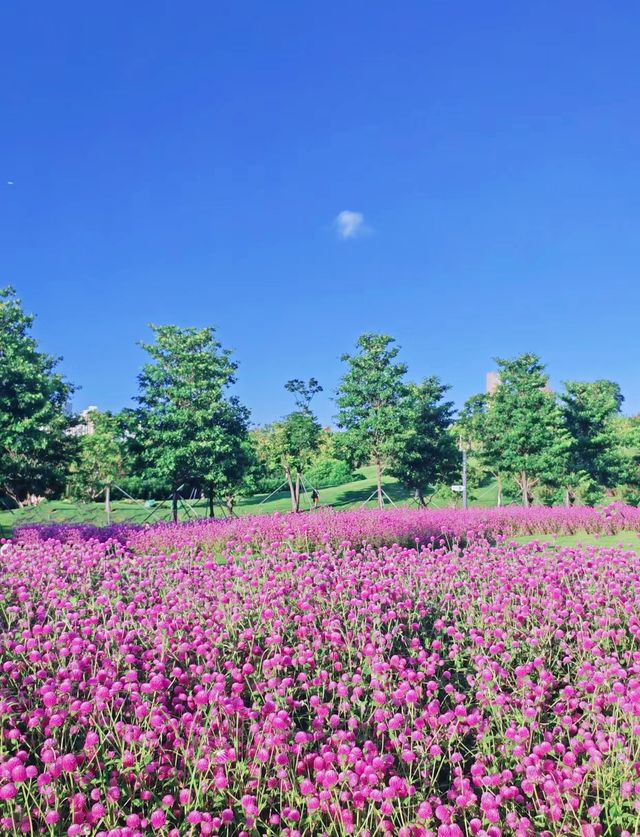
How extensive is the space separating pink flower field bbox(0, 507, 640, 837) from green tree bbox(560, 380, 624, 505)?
20.8 meters

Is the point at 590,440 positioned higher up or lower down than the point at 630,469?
higher up

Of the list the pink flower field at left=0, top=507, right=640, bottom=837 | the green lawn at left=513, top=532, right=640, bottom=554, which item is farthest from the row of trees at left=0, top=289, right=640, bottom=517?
the pink flower field at left=0, top=507, right=640, bottom=837

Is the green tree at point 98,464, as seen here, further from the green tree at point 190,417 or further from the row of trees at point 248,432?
the green tree at point 190,417

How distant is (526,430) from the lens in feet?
80.0

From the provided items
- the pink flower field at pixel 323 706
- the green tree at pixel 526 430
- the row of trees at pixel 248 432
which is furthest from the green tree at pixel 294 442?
the pink flower field at pixel 323 706

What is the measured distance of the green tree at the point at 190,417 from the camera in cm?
1950

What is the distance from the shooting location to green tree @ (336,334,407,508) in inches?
930

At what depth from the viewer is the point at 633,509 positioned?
14492mm

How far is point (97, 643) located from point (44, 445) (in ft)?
60.8

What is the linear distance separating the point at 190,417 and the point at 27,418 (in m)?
6.07

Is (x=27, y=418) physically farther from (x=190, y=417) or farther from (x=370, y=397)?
(x=370, y=397)

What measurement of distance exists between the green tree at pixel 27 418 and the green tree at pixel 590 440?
19.9m

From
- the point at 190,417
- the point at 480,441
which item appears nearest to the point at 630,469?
the point at 480,441

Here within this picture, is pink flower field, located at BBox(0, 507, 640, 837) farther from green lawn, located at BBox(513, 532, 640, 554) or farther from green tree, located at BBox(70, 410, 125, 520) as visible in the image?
green tree, located at BBox(70, 410, 125, 520)
